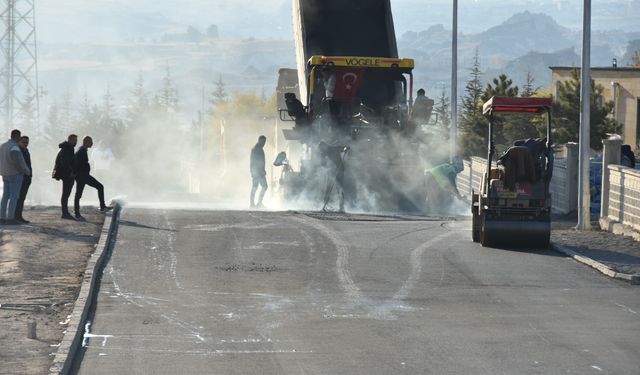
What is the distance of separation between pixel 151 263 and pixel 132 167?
77690 millimetres

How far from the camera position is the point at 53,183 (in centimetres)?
7600

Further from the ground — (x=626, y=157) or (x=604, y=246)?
(x=626, y=157)

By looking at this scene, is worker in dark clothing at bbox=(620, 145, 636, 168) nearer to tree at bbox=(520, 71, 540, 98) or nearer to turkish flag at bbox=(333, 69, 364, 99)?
turkish flag at bbox=(333, 69, 364, 99)

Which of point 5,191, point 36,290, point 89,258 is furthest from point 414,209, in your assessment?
point 36,290

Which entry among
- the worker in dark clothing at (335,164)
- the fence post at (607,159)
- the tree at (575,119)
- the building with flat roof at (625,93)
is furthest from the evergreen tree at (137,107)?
the fence post at (607,159)

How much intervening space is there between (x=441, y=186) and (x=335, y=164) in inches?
106

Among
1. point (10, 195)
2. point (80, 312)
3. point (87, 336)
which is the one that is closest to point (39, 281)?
point (80, 312)

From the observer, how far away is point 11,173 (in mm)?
21641

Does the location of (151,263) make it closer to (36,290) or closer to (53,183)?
(36,290)

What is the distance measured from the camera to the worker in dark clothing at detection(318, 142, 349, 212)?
1065 inches

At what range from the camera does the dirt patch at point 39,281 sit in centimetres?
1088

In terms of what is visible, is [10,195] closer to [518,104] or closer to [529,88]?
[518,104]

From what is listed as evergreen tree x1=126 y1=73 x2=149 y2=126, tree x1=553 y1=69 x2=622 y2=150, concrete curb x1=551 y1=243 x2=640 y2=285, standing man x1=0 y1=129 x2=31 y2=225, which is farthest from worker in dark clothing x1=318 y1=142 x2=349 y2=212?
evergreen tree x1=126 y1=73 x2=149 y2=126

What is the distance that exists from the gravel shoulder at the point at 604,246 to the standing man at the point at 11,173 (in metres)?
9.98
